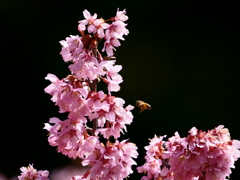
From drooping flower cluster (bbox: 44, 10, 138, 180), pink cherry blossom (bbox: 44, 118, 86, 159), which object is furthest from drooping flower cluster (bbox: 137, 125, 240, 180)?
pink cherry blossom (bbox: 44, 118, 86, 159)

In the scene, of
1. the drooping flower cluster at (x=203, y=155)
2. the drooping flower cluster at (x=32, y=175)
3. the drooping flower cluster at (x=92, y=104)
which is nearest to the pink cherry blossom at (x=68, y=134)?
the drooping flower cluster at (x=92, y=104)

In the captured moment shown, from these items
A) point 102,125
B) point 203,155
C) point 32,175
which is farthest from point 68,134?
point 203,155

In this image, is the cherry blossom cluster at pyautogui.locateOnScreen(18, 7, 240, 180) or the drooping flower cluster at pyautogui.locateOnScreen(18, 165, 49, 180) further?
the drooping flower cluster at pyautogui.locateOnScreen(18, 165, 49, 180)

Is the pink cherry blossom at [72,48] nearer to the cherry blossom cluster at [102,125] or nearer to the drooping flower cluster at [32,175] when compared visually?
the cherry blossom cluster at [102,125]

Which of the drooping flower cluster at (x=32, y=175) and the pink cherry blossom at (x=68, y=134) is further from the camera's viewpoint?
the drooping flower cluster at (x=32, y=175)

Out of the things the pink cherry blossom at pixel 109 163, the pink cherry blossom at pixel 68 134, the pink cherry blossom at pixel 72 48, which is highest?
the pink cherry blossom at pixel 72 48

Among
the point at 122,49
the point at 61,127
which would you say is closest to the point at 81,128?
the point at 61,127

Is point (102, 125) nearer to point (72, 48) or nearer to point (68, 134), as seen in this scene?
point (68, 134)

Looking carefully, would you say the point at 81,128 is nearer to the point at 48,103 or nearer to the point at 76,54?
the point at 76,54

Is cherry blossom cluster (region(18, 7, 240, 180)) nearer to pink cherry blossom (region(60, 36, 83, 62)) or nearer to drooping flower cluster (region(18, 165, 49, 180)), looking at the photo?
pink cherry blossom (region(60, 36, 83, 62))
